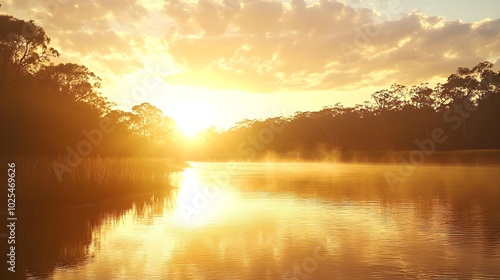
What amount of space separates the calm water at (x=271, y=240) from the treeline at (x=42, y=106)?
1090cm

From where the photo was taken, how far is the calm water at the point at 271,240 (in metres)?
12.8

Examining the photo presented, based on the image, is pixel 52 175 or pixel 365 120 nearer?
pixel 52 175

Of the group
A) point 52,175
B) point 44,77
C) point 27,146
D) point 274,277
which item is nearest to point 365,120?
point 44,77

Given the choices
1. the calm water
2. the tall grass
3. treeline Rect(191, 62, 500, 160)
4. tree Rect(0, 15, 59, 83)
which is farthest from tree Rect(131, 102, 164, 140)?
the calm water

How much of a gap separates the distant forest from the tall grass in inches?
263

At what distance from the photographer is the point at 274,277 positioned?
40.0 ft

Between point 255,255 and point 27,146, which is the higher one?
point 27,146

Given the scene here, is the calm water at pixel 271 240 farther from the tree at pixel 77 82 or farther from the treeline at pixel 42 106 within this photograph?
the tree at pixel 77 82

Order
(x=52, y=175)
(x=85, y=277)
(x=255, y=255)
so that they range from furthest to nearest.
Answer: (x=52, y=175) < (x=255, y=255) < (x=85, y=277)

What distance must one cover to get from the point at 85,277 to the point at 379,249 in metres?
8.44

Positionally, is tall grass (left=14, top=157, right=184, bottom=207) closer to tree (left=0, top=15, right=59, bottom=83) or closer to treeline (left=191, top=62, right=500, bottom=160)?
tree (left=0, top=15, right=59, bottom=83)

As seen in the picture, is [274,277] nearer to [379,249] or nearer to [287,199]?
[379,249]

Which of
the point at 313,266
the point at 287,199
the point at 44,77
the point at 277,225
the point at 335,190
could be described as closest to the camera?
the point at 313,266

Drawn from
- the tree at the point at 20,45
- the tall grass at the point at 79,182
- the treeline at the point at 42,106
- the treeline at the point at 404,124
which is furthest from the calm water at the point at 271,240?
the treeline at the point at 404,124
